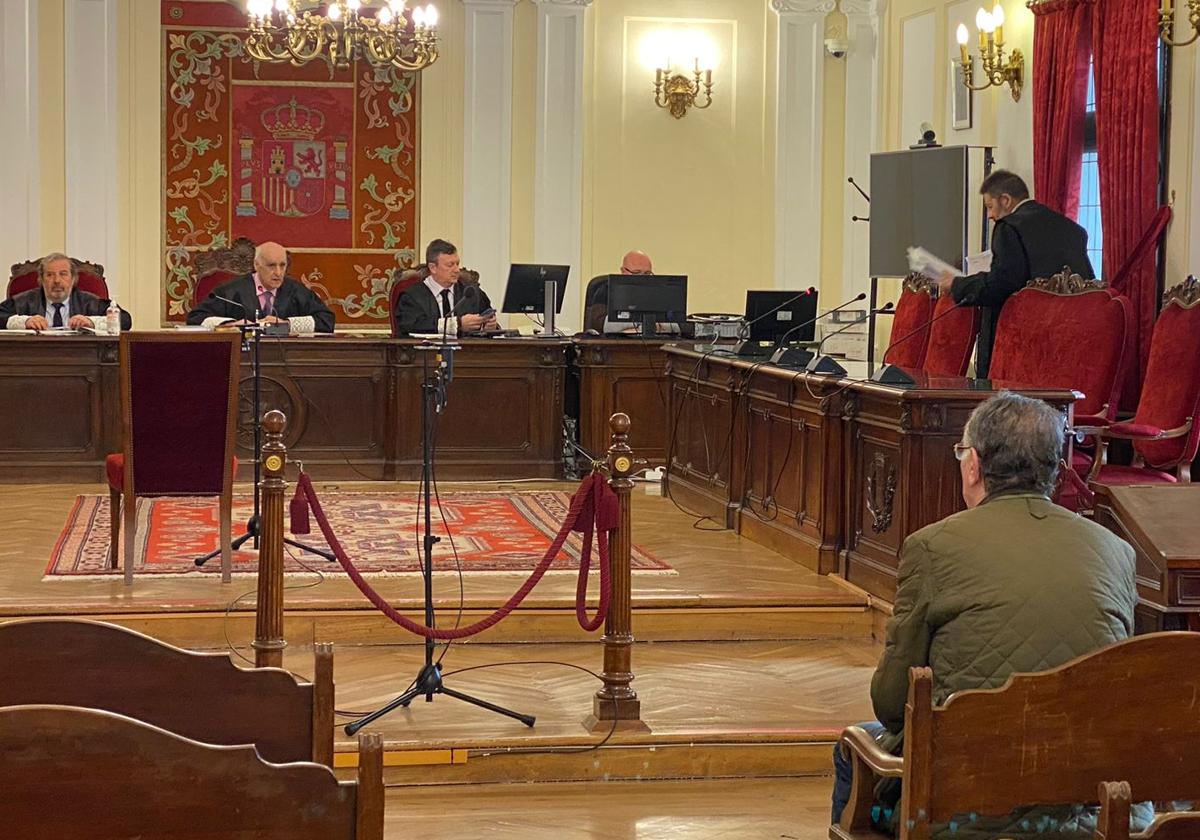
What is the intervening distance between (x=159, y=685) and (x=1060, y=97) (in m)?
7.32

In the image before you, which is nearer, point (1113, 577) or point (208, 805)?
point (208, 805)

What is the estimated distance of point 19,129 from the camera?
11.4 m

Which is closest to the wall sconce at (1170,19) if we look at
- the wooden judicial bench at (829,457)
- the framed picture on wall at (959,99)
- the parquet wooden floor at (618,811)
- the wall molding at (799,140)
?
the wooden judicial bench at (829,457)

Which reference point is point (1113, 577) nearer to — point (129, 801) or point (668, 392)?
point (129, 801)

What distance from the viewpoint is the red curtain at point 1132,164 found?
8.00 metres

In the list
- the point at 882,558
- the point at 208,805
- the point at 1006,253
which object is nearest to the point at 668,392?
the point at 1006,253

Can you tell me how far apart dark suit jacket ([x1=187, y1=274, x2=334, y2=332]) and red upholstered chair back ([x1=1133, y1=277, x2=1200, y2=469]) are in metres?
4.90

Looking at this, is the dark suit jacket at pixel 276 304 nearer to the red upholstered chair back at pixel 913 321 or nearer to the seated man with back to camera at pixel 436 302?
the seated man with back to camera at pixel 436 302

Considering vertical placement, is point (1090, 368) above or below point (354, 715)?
above

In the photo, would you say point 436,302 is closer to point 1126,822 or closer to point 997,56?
point 997,56

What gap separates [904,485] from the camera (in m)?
6.20

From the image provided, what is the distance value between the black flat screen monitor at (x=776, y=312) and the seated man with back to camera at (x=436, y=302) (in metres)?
1.66

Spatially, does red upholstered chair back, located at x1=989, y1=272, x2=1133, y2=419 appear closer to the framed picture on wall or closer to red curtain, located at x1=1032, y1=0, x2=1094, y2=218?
red curtain, located at x1=1032, y1=0, x2=1094, y2=218

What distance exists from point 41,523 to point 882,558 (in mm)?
4147
